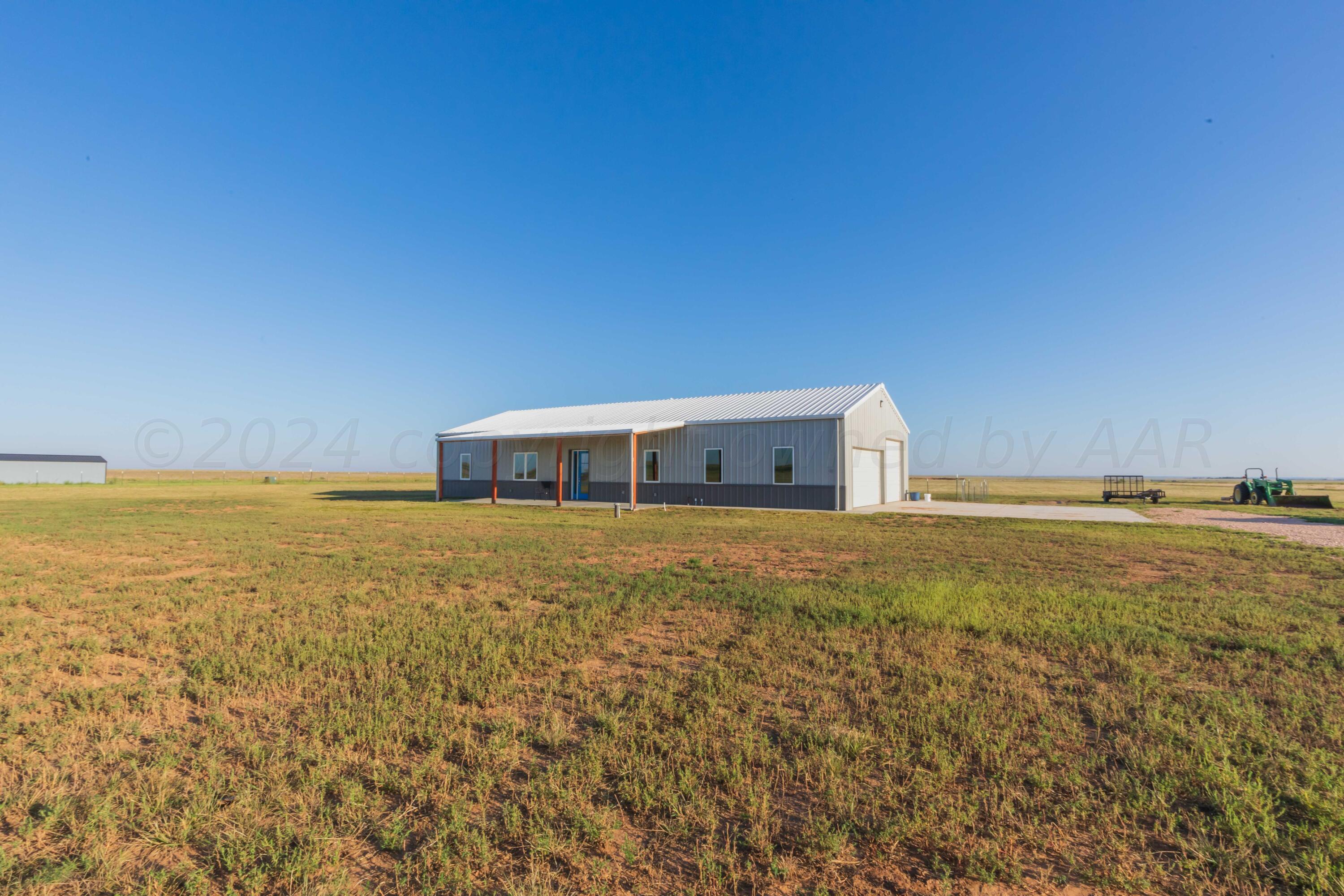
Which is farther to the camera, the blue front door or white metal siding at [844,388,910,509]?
the blue front door

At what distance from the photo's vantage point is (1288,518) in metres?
20.4

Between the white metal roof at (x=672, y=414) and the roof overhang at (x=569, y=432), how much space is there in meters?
0.04

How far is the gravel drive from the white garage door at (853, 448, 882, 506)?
31.0 feet

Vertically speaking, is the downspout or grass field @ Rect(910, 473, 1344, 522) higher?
the downspout

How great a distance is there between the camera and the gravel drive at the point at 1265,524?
14.5m

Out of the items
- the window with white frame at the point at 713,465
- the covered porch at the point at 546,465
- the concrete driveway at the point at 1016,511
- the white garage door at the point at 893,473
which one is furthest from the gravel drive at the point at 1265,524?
the covered porch at the point at 546,465

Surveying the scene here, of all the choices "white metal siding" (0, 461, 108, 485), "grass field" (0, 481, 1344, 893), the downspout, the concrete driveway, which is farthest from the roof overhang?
"white metal siding" (0, 461, 108, 485)

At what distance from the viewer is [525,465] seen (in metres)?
28.9

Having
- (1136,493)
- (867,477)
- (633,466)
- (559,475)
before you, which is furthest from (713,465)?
(1136,493)

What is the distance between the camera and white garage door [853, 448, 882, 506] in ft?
77.3

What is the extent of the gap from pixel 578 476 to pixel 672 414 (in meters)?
5.20

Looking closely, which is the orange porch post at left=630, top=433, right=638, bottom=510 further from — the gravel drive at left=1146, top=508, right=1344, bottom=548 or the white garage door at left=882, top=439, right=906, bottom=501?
the gravel drive at left=1146, top=508, right=1344, bottom=548

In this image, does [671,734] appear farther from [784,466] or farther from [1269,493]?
[1269,493]

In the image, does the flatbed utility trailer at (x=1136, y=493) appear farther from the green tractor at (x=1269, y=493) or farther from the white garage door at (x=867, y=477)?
the white garage door at (x=867, y=477)
